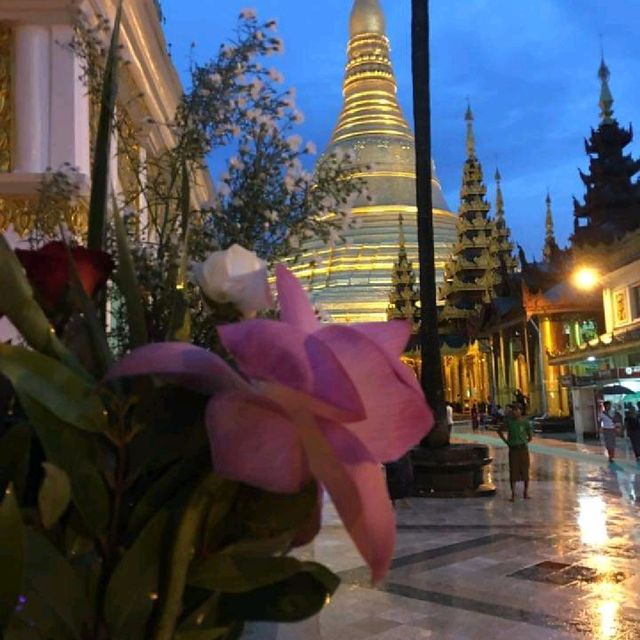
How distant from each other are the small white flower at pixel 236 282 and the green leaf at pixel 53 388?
0.83 feet

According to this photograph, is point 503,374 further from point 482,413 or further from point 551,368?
point 551,368

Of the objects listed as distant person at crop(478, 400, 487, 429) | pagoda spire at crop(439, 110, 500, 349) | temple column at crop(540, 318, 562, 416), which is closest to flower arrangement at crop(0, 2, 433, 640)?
temple column at crop(540, 318, 562, 416)

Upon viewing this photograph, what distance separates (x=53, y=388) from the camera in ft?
2.40

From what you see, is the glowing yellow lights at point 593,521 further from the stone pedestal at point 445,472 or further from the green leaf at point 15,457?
the green leaf at point 15,457

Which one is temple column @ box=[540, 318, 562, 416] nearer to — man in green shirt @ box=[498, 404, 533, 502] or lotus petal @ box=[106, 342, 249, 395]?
man in green shirt @ box=[498, 404, 533, 502]

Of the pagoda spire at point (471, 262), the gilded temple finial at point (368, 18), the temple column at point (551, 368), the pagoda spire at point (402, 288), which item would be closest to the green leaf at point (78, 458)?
the temple column at point (551, 368)

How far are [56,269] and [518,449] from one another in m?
9.06

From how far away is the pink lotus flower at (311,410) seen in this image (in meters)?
0.67

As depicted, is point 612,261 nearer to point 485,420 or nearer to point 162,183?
point 485,420

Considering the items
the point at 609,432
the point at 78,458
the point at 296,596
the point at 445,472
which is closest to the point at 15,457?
the point at 78,458

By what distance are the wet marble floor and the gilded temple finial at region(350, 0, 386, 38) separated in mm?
30765

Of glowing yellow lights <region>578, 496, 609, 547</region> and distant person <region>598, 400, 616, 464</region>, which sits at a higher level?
distant person <region>598, 400, 616, 464</region>

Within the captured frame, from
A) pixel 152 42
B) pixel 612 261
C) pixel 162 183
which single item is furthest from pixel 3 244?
pixel 612 261

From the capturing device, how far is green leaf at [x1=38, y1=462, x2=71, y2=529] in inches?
27.4
